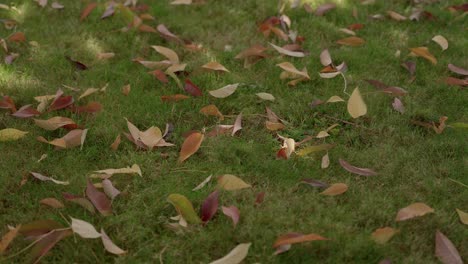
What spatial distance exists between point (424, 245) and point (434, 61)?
139 cm

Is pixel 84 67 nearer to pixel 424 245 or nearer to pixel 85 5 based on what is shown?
pixel 85 5

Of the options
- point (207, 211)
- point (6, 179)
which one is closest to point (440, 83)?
point (207, 211)

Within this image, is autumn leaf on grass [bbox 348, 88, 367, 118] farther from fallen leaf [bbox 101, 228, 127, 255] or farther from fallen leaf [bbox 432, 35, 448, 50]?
fallen leaf [bbox 101, 228, 127, 255]

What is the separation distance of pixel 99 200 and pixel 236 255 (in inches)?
24.5

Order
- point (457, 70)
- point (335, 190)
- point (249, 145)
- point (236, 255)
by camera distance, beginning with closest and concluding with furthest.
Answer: point (236, 255), point (335, 190), point (249, 145), point (457, 70)

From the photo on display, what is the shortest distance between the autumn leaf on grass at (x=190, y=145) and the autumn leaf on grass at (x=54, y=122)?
1.88 ft

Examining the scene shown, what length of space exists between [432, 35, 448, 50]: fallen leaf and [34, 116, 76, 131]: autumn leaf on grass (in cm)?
217

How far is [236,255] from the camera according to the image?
195 cm

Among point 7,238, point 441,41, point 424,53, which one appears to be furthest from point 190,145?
point 441,41

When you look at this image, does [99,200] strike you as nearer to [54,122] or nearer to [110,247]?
[110,247]

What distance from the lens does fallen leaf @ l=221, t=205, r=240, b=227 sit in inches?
82.0

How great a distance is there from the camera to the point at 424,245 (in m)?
2.05

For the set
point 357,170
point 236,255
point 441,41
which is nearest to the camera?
point 236,255

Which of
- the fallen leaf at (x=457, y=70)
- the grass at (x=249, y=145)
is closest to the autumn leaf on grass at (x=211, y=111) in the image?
the grass at (x=249, y=145)
